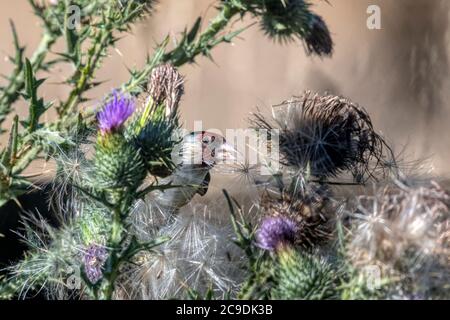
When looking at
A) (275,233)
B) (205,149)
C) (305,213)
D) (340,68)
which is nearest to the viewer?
(275,233)

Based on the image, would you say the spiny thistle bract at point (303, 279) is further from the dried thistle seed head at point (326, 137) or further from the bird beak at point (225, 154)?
the bird beak at point (225, 154)

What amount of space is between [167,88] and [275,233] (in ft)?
1.88

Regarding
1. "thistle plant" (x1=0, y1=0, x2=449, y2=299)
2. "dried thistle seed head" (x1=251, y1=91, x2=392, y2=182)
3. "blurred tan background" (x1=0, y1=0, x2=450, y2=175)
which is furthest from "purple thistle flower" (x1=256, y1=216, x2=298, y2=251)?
"blurred tan background" (x1=0, y1=0, x2=450, y2=175)

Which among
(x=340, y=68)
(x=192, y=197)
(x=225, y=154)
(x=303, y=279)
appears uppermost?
(x=340, y=68)

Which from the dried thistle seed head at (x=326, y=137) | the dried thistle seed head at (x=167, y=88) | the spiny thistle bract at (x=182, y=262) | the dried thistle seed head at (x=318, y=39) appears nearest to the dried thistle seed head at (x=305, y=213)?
the dried thistle seed head at (x=326, y=137)

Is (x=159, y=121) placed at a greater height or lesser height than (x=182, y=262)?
greater

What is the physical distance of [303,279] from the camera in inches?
70.6

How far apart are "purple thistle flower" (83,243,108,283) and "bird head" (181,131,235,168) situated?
1.07ft

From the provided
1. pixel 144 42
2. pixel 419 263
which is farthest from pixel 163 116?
pixel 144 42

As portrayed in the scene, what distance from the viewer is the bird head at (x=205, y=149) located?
2250 mm

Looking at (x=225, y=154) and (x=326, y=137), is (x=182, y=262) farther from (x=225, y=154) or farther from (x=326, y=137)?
(x=326, y=137)

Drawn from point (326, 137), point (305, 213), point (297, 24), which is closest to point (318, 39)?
point (297, 24)
